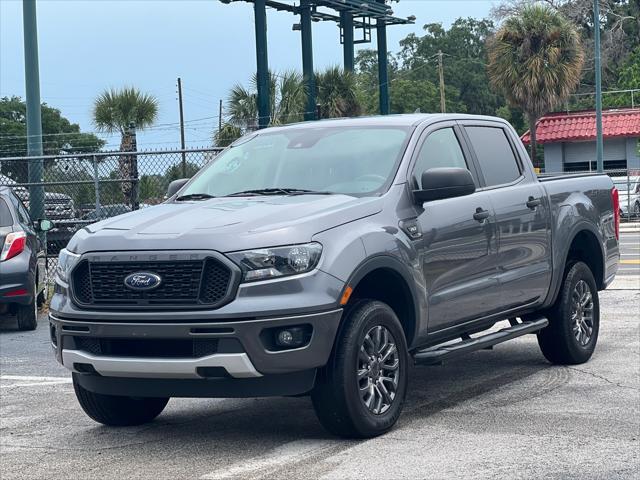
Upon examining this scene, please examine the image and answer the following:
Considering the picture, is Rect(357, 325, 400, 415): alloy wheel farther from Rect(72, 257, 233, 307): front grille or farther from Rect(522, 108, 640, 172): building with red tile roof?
Rect(522, 108, 640, 172): building with red tile roof

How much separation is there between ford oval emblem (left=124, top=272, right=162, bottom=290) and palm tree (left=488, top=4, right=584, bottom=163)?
3522 cm

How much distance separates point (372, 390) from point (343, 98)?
103 feet

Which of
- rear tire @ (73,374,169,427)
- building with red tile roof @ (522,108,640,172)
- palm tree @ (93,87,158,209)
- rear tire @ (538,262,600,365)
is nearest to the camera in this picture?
rear tire @ (73,374,169,427)

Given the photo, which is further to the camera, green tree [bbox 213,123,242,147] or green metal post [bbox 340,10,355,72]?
green metal post [bbox 340,10,355,72]

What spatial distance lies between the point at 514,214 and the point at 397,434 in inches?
87.9

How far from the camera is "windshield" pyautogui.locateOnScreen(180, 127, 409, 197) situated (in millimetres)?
7496

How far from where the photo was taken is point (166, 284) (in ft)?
21.0

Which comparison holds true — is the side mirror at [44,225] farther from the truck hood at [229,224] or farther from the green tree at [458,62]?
the green tree at [458,62]

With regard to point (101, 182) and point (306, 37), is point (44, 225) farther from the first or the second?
point (306, 37)

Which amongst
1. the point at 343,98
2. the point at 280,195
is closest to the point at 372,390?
the point at 280,195

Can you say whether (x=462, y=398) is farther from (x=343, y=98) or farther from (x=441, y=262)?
(x=343, y=98)

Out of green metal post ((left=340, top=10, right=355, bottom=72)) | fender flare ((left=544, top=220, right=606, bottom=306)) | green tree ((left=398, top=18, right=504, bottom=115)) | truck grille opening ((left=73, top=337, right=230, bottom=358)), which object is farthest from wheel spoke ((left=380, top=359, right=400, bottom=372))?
green tree ((left=398, top=18, right=504, bottom=115))

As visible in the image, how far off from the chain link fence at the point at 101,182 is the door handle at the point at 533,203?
23.1 feet

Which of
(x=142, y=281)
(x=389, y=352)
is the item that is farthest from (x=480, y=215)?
(x=142, y=281)
